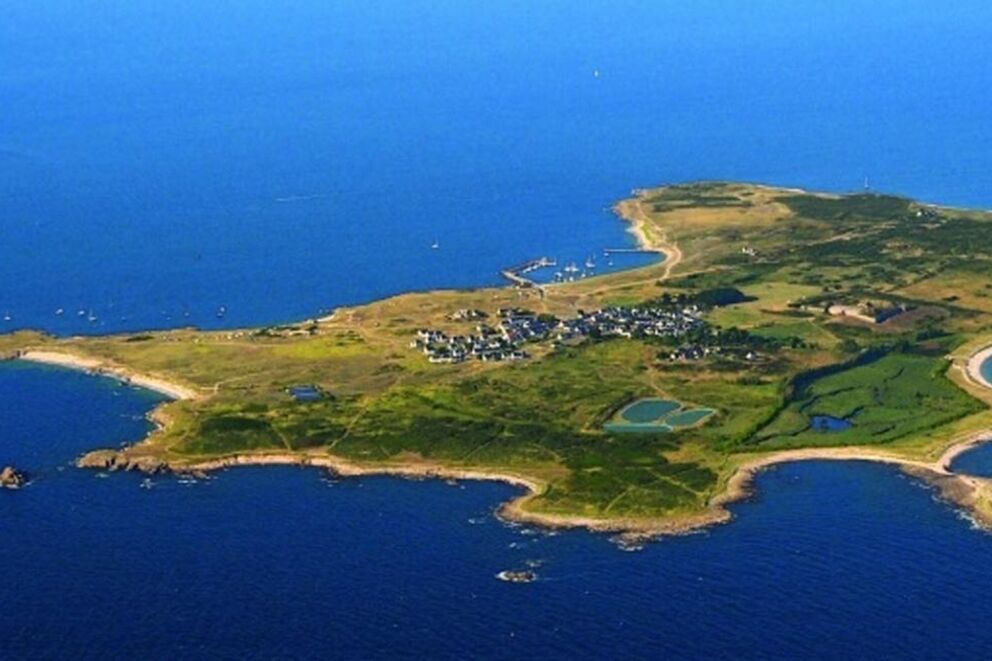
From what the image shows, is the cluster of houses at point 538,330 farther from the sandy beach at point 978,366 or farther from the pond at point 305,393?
the sandy beach at point 978,366

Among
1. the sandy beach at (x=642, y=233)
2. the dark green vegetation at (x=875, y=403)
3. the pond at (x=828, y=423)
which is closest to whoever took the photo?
the dark green vegetation at (x=875, y=403)

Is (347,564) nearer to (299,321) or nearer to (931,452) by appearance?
(931,452)

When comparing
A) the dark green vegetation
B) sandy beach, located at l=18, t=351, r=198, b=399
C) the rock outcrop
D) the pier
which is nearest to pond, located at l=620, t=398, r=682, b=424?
the dark green vegetation

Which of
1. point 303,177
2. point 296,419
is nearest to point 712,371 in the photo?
point 296,419

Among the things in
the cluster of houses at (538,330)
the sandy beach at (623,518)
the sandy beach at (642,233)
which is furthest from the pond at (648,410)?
the sandy beach at (642,233)

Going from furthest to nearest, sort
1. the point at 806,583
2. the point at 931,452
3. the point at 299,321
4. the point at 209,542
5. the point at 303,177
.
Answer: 1. the point at 303,177
2. the point at 299,321
3. the point at 931,452
4. the point at 209,542
5. the point at 806,583

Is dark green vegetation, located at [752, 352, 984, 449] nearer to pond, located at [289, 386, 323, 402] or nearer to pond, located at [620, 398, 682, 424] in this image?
pond, located at [620, 398, 682, 424]
